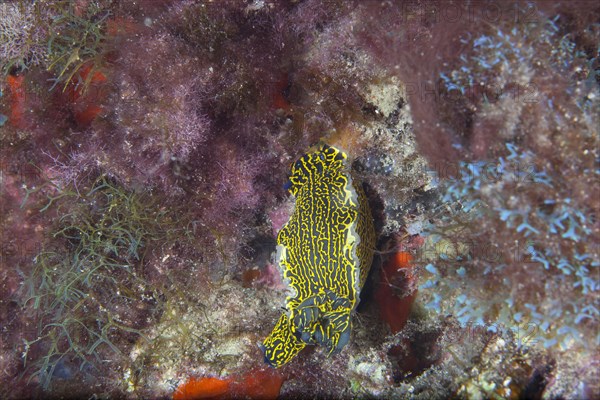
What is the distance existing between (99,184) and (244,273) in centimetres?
187

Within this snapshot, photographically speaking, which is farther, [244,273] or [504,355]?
→ [244,273]

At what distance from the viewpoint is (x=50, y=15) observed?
11.4ft

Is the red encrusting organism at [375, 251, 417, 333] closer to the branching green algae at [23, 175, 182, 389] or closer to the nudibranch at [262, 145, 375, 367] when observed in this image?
the nudibranch at [262, 145, 375, 367]

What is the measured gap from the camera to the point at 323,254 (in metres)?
3.69

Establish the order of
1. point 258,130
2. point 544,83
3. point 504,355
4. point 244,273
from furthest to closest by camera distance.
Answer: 1. point 244,273
2. point 258,130
3. point 504,355
4. point 544,83

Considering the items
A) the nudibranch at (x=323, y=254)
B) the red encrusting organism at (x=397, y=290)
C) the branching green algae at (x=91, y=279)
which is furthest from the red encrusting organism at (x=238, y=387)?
the red encrusting organism at (x=397, y=290)

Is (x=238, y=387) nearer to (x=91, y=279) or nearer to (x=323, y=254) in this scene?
(x=323, y=254)

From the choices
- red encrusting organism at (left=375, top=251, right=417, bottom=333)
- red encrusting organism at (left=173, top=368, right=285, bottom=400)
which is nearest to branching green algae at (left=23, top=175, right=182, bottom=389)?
red encrusting organism at (left=173, top=368, right=285, bottom=400)

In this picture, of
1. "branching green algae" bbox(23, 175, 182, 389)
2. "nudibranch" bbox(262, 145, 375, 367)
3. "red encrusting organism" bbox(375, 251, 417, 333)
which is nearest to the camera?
"nudibranch" bbox(262, 145, 375, 367)

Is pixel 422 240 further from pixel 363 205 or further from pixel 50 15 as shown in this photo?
pixel 50 15

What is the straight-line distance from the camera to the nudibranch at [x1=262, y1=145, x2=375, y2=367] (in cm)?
361

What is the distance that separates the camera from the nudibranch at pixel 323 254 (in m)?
3.61

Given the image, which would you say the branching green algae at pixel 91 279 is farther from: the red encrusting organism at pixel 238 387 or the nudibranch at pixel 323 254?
the nudibranch at pixel 323 254

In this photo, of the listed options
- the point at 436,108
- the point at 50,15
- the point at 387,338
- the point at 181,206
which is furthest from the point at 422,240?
the point at 50,15
